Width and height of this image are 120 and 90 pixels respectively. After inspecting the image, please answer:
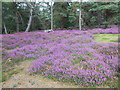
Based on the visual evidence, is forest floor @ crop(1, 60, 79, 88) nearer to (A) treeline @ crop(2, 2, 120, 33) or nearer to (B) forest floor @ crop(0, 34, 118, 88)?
(B) forest floor @ crop(0, 34, 118, 88)

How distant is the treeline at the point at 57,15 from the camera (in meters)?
19.2

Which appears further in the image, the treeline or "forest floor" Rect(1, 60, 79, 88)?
the treeline

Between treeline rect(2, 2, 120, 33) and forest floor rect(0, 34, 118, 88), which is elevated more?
treeline rect(2, 2, 120, 33)

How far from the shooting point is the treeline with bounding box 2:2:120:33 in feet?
63.0

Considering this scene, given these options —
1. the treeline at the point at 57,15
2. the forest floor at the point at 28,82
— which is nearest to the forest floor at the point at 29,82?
the forest floor at the point at 28,82

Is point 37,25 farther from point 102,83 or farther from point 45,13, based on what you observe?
point 102,83

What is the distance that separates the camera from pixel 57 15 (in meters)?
22.6

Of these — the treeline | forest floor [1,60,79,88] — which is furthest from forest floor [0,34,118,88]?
the treeline

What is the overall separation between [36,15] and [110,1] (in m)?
16.8

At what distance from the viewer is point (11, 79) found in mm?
3979

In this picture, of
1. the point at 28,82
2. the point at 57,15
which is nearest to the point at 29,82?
the point at 28,82

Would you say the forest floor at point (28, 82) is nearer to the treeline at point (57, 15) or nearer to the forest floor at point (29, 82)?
the forest floor at point (29, 82)

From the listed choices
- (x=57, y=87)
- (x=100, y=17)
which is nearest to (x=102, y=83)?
(x=57, y=87)

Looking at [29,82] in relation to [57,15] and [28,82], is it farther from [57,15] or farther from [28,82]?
[57,15]
